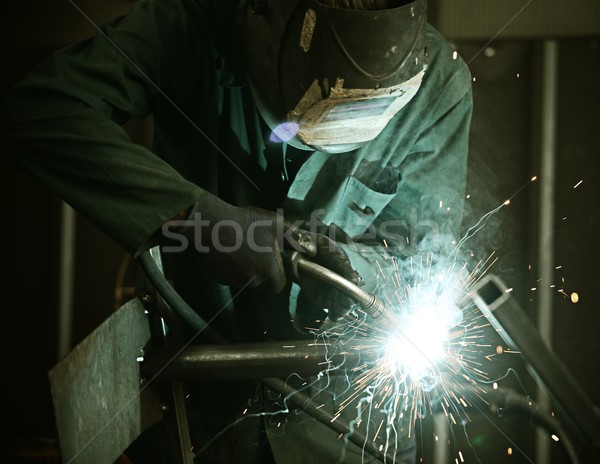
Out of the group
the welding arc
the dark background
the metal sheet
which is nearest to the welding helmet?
the welding arc

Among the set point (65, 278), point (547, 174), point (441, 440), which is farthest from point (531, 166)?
point (65, 278)

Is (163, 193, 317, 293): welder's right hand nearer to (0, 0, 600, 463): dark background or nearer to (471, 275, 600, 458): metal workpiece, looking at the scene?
(471, 275, 600, 458): metal workpiece

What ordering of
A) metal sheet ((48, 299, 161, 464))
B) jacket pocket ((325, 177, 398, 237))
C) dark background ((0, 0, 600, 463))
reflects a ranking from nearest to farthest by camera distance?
metal sheet ((48, 299, 161, 464)) → jacket pocket ((325, 177, 398, 237)) → dark background ((0, 0, 600, 463))

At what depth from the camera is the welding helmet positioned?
1280 mm

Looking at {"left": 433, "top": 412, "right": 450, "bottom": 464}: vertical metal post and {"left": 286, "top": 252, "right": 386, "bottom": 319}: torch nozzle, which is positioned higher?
{"left": 286, "top": 252, "right": 386, "bottom": 319}: torch nozzle

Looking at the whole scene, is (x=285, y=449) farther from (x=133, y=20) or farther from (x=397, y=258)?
(x=133, y=20)

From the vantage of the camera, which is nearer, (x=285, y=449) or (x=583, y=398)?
(x=583, y=398)

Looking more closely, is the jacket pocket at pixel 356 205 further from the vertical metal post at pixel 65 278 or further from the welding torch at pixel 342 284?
the vertical metal post at pixel 65 278

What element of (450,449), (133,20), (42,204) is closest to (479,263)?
(450,449)

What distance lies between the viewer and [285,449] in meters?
1.64

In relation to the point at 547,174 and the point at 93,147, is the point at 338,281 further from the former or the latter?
the point at 547,174

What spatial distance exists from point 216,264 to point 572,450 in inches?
33.1

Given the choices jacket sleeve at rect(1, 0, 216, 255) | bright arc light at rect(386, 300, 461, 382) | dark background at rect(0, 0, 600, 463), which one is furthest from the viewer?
dark background at rect(0, 0, 600, 463)

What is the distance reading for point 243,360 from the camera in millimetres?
1324
